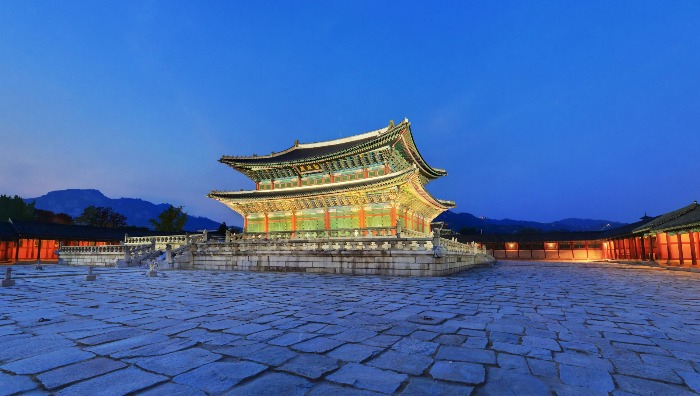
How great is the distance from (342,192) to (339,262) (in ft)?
27.7

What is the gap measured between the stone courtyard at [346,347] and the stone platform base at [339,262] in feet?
22.6

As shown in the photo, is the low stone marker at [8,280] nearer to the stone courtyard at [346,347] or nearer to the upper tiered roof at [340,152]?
the stone courtyard at [346,347]

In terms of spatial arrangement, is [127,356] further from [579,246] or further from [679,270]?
[579,246]

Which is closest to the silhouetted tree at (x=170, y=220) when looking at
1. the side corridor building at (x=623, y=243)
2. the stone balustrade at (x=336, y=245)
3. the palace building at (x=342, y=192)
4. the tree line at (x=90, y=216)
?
the tree line at (x=90, y=216)

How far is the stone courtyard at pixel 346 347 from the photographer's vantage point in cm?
276

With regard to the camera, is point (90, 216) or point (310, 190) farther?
point (90, 216)

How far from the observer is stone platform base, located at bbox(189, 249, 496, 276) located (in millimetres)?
13922

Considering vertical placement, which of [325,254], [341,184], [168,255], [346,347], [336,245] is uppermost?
[341,184]

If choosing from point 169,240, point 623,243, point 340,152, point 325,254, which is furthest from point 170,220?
point 623,243

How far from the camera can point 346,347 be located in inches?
149

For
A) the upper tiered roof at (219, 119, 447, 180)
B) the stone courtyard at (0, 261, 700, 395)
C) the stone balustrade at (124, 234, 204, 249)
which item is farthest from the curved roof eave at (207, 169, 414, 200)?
the stone courtyard at (0, 261, 700, 395)

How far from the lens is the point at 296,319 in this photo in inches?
209

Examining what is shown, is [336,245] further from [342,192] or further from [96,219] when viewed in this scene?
[96,219]

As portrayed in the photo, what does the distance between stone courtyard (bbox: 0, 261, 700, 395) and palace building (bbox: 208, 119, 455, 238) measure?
13.8 meters
